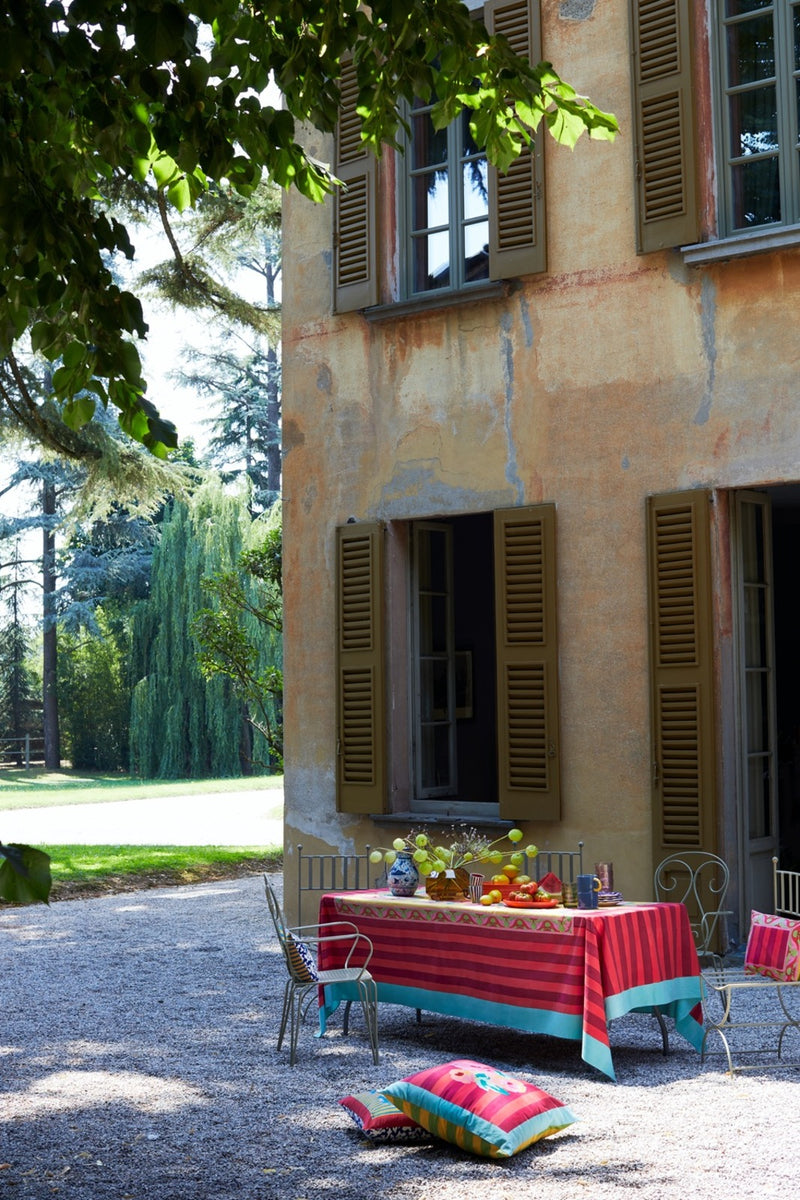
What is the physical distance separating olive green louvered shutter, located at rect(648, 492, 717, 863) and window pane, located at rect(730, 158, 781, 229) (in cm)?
164

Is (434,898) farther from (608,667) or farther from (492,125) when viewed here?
(492,125)

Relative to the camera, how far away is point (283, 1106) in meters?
5.50

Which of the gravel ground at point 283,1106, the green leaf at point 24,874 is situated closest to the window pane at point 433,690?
the gravel ground at point 283,1106

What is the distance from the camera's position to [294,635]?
1004cm

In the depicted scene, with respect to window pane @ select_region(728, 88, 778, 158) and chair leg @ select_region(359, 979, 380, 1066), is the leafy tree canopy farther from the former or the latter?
window pane @ select_region(728, 88, 778, 158)

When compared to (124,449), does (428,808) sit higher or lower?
lower

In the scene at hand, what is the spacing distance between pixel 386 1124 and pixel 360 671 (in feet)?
15.6

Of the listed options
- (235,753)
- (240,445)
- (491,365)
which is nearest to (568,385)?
(491,365)

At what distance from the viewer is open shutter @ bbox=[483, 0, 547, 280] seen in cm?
888

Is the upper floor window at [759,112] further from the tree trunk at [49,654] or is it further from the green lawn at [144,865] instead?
the tree trunk at [49,654]

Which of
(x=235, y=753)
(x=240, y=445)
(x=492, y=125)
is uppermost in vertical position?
(x=240, y=445)

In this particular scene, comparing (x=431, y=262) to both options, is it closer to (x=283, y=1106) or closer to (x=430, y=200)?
(x=430, y=200)

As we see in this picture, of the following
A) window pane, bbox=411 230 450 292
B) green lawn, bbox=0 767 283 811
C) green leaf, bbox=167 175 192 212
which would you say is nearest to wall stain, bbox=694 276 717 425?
window pane, bbox=411 230 450 292

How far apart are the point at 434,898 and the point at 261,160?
3.45 meters
